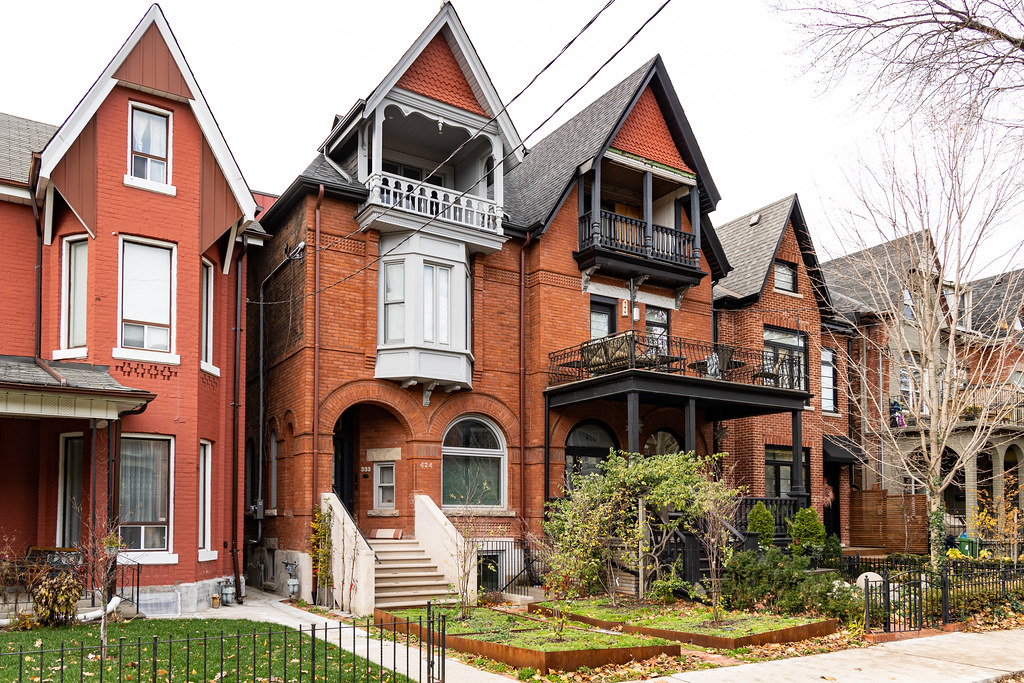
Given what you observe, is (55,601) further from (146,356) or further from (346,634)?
(146,356)

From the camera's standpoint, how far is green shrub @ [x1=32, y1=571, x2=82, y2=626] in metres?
13.4

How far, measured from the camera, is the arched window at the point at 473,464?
816 inches

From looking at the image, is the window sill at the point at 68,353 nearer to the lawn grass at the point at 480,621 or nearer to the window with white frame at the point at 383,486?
the window with white frame at the point at 383,486

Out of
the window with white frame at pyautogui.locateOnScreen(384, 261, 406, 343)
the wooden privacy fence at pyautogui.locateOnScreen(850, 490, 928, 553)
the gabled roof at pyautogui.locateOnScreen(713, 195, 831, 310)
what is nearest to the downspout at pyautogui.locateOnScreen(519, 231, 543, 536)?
the window with white frame at pyautogui.locateOnScreen(384, 261, 406, 343)

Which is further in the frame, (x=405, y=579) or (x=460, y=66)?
(x=460, y=66)

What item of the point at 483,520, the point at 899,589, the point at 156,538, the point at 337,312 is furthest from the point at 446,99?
the point at 899,589

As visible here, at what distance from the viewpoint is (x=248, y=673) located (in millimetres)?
10211

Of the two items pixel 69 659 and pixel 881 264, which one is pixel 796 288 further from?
pixel 69 659

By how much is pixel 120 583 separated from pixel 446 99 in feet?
40.5

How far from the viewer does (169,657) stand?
29.8ft

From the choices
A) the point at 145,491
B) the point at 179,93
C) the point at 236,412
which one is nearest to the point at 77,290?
the point at 145,491

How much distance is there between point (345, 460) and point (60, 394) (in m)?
8.32

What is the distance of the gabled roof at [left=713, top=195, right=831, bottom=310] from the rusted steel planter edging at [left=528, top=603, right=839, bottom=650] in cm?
1284

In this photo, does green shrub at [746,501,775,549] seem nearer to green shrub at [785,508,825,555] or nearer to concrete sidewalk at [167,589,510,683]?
green shrub at [785,508,825,555]
